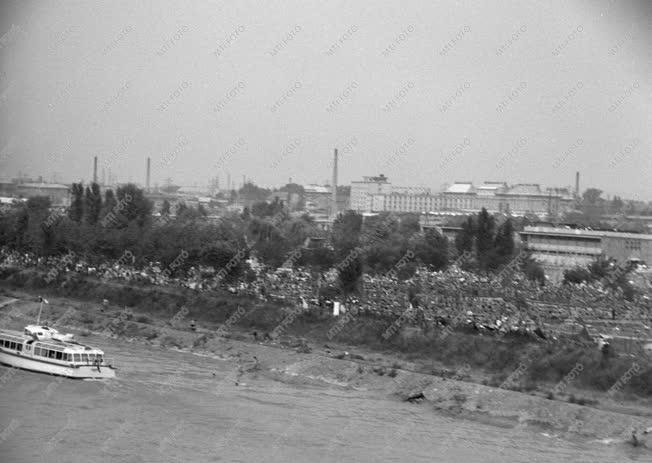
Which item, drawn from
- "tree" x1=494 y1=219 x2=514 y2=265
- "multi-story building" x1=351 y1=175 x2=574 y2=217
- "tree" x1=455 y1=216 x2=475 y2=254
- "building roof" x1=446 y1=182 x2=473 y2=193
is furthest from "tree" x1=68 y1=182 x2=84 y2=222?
"building roof" x1=446 y1=182 x2=473 y2=193

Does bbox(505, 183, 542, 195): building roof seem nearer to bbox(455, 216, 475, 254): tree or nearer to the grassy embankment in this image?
bbox(455, 216, 475, 254): tree

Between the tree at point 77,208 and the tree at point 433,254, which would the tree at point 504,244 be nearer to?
the tree at point 433,254

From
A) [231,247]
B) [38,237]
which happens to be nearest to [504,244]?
[231,247]

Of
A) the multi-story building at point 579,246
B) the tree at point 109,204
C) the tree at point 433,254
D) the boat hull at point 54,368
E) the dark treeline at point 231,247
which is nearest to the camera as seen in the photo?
the boat hull at point 54,368

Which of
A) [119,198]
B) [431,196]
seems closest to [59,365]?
[119,198]

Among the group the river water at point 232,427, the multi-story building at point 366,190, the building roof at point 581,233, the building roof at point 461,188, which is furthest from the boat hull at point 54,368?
the building roof at point 461,188

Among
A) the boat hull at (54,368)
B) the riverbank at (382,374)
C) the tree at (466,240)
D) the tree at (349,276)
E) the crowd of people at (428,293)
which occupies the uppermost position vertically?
the tree at (466,240)

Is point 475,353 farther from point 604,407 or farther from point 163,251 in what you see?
point 163,251
